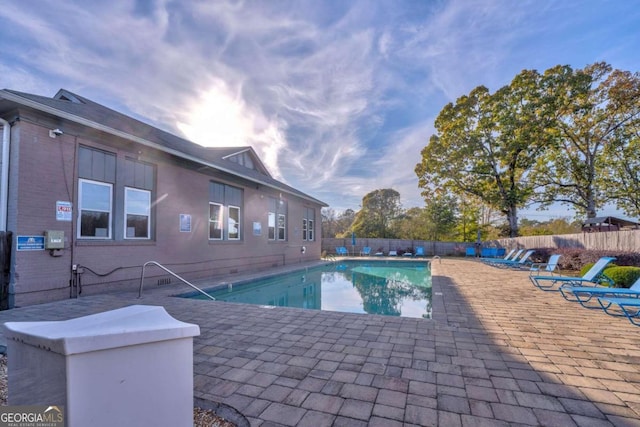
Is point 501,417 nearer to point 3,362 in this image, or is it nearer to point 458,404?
point 458,404

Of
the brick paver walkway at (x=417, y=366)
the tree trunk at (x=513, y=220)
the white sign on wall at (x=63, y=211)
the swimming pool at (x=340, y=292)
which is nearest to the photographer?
the brick paver walkway at (x=417, y=366)

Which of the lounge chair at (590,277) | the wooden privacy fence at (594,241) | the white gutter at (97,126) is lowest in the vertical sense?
the lounge chair at (590,277)

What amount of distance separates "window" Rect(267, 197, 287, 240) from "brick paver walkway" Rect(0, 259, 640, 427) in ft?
28.8

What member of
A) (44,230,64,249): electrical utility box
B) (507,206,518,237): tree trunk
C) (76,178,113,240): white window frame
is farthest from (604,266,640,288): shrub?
(507,206,518,237): tree trunk

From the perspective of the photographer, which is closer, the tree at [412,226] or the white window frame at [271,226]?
the white window frame at [271,226]

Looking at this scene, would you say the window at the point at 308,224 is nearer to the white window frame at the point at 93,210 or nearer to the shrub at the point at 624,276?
the white window frame at the point at 93,210

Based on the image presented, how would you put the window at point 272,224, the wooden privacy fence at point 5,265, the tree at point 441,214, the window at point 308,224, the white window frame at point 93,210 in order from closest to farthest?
the wooden privacy fence at point 5,265, the white window frame at point 93,210, the window at point 272,224, the window at point 308,224, the tree at point 441,214

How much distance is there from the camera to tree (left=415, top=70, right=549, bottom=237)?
1775 cm

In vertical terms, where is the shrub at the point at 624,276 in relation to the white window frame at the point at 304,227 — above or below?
below

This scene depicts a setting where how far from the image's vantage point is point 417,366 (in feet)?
9.57

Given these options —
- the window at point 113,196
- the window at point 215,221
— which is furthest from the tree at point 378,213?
the window at point 113,196

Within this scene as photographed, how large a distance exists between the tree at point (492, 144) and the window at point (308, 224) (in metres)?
9.34

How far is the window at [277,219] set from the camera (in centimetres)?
1391

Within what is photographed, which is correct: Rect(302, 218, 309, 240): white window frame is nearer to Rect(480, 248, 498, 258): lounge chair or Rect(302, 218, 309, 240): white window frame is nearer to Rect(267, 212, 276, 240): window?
Rect(267, 212, 276, 240): window
